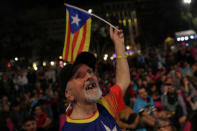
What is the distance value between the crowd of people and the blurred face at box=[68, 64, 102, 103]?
408mm

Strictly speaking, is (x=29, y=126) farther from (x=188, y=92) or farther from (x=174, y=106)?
(x=188, y=92)

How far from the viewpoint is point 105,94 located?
221 centimetres

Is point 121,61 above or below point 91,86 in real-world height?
above

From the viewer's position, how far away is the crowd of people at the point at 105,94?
153 inches

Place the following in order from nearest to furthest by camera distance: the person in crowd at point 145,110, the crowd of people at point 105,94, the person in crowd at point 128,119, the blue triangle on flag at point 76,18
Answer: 1. the blue triangle on flag at point 76,18
2. the crowd of people at point 105,94
3. the person in crowd at point 128,119
4. the person in crowd at point 145,110

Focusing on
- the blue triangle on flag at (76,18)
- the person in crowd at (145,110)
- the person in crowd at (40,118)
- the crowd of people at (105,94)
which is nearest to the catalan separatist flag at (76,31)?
the blue triangle on flag at (76,18)

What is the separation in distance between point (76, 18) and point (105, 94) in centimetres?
100

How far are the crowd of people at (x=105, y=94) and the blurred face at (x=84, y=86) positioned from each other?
41 cm

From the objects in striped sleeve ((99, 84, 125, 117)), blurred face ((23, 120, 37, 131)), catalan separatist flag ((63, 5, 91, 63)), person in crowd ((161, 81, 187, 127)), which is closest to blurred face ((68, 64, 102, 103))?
striped sleeve ((99, 84, 125, 117))

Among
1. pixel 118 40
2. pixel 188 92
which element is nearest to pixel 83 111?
pixel 118 40

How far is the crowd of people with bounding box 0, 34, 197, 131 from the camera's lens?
153 inches

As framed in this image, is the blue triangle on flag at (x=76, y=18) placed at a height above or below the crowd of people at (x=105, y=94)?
above

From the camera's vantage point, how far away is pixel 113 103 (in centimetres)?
213

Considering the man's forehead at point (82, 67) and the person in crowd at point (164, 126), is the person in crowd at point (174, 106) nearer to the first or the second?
the person in crowd at point (164, 126)
